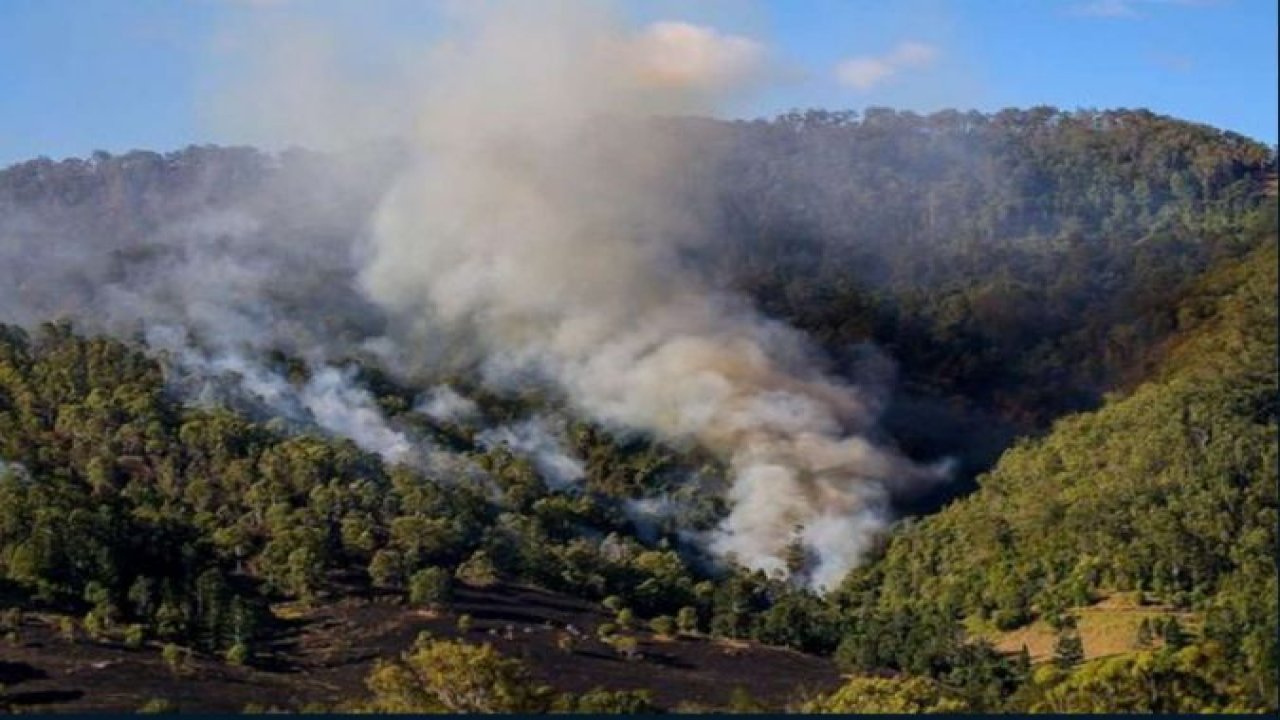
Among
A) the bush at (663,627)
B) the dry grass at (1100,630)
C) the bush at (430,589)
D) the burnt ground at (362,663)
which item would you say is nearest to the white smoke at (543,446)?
the burnt ground at (362,663)

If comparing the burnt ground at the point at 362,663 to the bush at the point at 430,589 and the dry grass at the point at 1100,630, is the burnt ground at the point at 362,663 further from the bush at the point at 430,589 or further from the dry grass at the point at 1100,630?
the dry grass at the point at 1100,630

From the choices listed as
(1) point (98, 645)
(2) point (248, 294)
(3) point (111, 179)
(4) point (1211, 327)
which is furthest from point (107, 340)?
(3) point (111, 179)

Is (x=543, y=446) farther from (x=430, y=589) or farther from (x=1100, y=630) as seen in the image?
(x=1100, y=630)

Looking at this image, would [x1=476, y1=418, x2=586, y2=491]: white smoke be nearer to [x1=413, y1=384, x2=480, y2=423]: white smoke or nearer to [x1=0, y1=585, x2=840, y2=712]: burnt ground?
[x1=413, y1=384, x2=480, y2=423]: white smoke

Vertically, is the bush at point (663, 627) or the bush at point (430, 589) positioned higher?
the bush at point (430, 589)

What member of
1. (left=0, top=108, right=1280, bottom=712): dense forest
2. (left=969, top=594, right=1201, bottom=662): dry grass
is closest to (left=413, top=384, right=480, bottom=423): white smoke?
(left=0, top=108, right=1280, bottom=712): dense forest

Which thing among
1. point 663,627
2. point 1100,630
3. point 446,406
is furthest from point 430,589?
point 446,406
